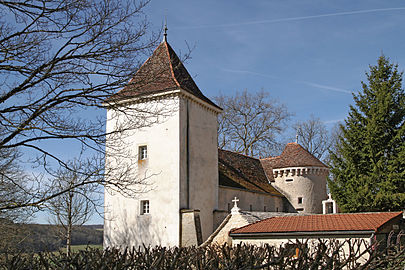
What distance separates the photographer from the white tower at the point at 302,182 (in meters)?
27.5

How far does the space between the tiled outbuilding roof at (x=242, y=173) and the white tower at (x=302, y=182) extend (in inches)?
33.2

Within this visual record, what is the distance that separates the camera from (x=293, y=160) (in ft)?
92.3

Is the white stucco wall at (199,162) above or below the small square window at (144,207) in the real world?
above

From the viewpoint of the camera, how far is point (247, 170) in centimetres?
2678

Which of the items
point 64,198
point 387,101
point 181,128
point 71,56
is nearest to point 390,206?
point 387,101

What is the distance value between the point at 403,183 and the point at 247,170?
948 cm

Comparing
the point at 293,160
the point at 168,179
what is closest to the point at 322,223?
the point at 168,179

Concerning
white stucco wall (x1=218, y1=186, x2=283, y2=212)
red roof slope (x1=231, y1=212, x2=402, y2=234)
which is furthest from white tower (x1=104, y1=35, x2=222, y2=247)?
red roof slope (x1=231, y1=212, x2=402, y2=234)

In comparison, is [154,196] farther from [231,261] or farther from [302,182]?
[231,261]

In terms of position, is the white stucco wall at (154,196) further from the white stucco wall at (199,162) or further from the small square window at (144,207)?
the white stucco wall at (199,162)

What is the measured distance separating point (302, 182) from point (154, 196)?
12259 millimetres

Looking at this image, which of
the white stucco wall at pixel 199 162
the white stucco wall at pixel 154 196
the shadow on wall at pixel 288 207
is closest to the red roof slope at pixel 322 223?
the white stucco wall at pixel 199 162

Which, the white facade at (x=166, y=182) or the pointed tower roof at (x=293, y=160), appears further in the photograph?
the pointed tower roof at (x=293, y=160)

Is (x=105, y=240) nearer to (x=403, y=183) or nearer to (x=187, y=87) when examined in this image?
(x=187, y=87)
